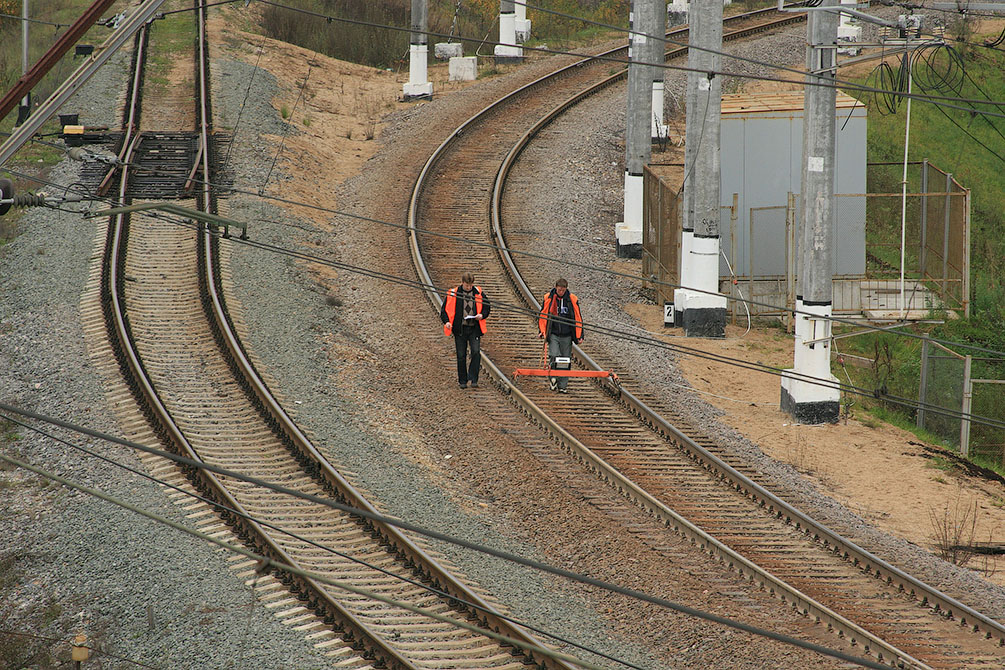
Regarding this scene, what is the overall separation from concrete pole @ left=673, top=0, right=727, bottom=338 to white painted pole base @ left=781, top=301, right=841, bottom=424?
7.86 ft

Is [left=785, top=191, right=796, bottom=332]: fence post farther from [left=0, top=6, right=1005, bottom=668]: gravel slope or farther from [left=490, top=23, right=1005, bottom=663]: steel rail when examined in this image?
[left=490, top=23, right=1005, bottom=663]: steel rail

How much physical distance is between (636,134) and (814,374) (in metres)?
8.58

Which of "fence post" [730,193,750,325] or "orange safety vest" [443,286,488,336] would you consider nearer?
"orange safety vest" [443,286,488,336]

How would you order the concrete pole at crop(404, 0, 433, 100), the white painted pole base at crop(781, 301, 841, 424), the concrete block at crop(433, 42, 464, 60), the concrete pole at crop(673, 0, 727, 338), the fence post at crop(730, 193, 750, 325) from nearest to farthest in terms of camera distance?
the white painted pole base at crop(781, 301, 841, 424), the concrete pole at crop(673, 0, 727, 338), the fence post at crop(730, 193, 750, 325), the concrete pole at crop(404, 0, 433, 100), the concrete block at crop(433, 42, 464, 60)

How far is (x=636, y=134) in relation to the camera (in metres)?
23.2

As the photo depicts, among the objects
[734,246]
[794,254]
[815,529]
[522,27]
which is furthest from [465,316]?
[522,27]

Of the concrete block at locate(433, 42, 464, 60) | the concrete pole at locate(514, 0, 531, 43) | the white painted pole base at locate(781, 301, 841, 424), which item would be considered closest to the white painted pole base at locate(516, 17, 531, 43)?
the concrete pole at locate(514, 0, 531, 43)

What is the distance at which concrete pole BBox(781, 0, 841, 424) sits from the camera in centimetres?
1594

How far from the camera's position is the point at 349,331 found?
1836 cm

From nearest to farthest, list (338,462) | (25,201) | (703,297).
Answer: (25,201) < (338,462) < (703,297)

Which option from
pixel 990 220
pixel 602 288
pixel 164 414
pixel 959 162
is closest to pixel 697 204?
pixel 602 288

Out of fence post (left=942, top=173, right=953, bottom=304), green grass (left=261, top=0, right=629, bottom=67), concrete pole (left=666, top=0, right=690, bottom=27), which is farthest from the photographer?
concrete pole (left=666, top=0, right=690, bottom=27)

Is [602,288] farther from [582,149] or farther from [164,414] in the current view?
[164,414]

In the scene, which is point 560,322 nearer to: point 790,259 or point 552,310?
point 552,310
